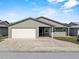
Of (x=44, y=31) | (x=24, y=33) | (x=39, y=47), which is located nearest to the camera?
(x=39, y=47)

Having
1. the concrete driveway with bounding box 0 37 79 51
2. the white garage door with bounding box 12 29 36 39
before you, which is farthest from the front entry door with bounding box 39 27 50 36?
the concrete driveway with bounding box 0 37 79 51

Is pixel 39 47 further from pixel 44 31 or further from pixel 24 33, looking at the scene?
pixel 44 31

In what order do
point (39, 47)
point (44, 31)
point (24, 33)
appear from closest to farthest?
point (39, 47)
point (24, 33)
point (44, 31)

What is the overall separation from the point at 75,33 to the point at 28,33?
1672 cm

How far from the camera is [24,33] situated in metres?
39.8

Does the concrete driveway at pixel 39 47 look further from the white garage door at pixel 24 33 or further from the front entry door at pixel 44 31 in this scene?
the front entry door at pixel 44 31

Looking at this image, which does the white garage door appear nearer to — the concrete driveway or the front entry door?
the front entry door

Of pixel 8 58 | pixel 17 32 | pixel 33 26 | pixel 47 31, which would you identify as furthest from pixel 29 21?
pixel 8 58

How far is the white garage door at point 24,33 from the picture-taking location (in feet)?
130

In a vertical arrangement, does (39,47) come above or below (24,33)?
below

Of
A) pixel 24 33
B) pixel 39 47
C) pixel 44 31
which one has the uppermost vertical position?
pixel 44 31

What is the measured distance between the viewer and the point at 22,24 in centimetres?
4172

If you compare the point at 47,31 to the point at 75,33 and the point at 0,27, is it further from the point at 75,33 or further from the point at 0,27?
the point at 0,27

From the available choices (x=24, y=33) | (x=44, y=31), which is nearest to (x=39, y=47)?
(x=24, y=33)
